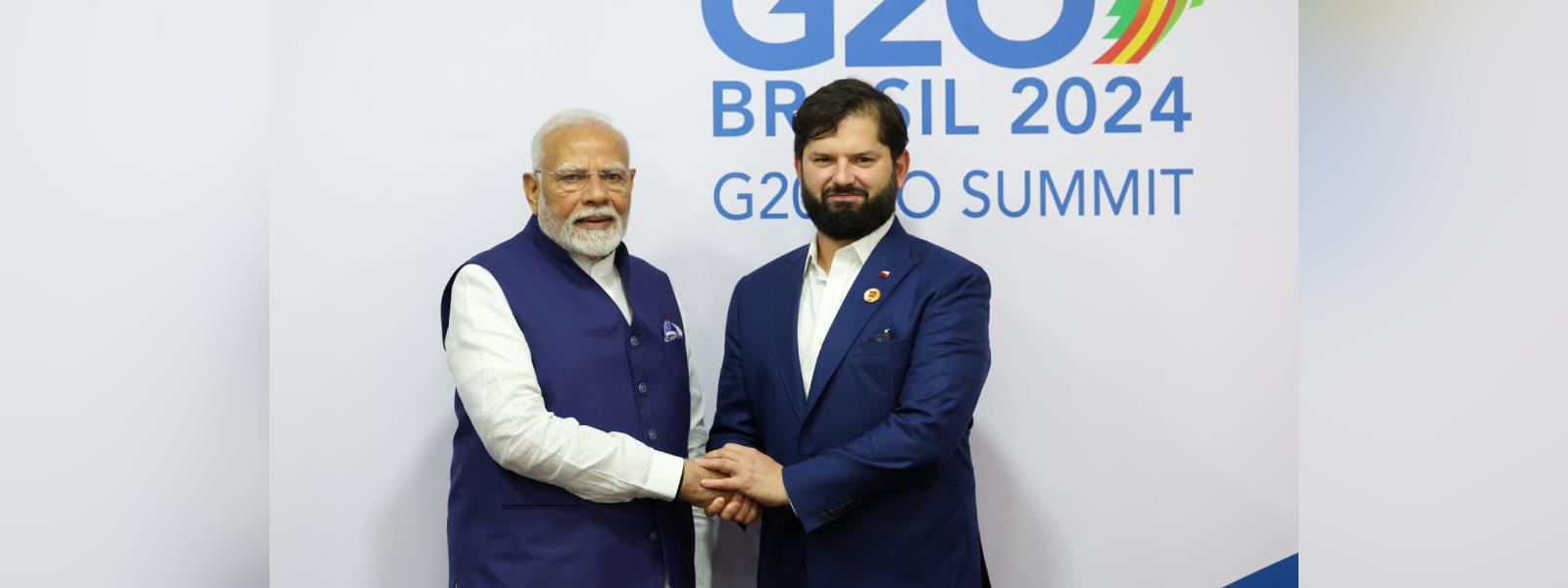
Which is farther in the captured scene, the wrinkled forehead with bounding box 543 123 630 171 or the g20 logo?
the g20 logo

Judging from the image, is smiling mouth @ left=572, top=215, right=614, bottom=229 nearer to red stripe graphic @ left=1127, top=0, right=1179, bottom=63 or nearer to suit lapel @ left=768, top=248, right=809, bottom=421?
suit lapel @ left=768, top=248, right=809, bottom=421

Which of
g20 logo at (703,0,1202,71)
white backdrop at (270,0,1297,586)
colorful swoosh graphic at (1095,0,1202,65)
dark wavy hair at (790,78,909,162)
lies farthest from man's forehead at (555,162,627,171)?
colorful swoosh graphic at (1095,0,1202,65)

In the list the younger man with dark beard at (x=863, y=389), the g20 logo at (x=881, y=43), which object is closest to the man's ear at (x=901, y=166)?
the younger man with dark beard at (x=863, y=389)

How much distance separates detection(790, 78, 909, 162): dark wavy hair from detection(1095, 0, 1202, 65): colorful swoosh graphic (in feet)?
2.75

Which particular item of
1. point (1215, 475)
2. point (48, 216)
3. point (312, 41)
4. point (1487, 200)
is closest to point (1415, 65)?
point (1487, 200)

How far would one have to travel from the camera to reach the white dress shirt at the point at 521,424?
2.25 meters

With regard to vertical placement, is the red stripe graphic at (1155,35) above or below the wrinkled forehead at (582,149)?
above

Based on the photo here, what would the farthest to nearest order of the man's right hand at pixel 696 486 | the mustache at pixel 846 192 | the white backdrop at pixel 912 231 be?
the white backdrop at pixel 912 231 < the mustache at pixel 846 192 < the man's right hand at pixel 696 486

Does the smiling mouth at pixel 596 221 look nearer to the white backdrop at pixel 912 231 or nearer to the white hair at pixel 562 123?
the white hair at pixel 562 123

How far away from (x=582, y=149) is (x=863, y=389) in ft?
2.63

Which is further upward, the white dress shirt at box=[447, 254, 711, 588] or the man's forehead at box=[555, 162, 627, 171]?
the man's forehead at box=[555, 162, 627, 171]

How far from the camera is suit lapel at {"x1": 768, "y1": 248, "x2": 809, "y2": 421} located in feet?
8.07

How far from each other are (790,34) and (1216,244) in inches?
50.9

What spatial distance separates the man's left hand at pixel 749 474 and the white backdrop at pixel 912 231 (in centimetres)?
60
